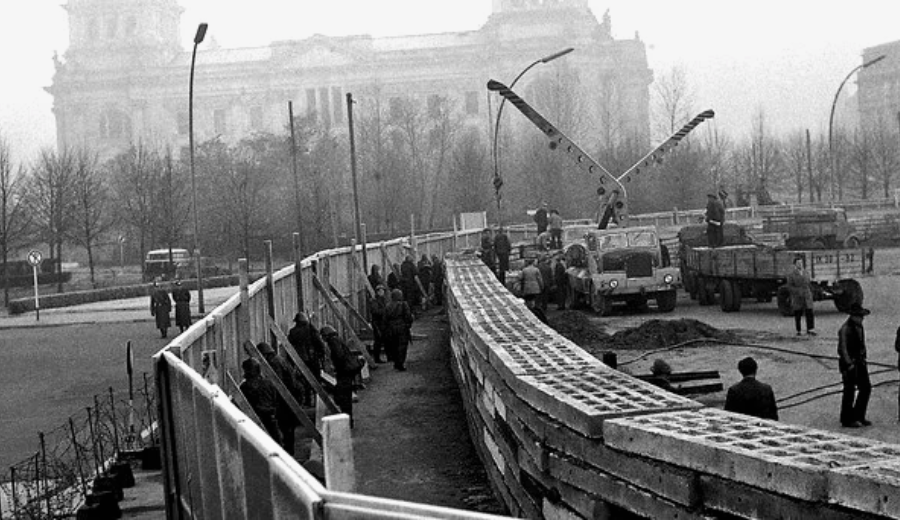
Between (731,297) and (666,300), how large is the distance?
1.64 meters

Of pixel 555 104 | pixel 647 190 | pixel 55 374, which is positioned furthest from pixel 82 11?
pixel 55 374

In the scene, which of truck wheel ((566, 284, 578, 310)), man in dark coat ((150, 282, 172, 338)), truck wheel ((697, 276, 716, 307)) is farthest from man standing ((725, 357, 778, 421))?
man in dark coat ((150, 282, 172, 338))

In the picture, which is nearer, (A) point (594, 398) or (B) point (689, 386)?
(A) point (594, 398)

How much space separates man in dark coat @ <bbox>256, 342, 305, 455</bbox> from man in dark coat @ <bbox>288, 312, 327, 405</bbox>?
1.85m

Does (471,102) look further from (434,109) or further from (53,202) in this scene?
(53,202)

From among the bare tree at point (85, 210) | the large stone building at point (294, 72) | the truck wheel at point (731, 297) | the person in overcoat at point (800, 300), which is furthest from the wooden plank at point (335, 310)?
the large stone building at point (294, 72)

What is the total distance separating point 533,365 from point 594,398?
2062 mm

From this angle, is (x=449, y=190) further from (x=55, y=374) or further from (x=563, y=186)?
(x=55, y=374)

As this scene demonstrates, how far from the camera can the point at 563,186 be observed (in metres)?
80.8

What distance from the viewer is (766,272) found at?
1195 inches

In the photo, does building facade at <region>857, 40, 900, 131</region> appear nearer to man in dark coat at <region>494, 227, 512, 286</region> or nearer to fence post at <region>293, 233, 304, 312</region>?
man in dark coat at <region>494, 227, 512, 286</region>

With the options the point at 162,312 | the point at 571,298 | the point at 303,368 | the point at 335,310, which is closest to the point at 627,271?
the point at 571,298

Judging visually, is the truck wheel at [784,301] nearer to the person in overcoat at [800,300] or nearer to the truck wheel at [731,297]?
the truck wheel at [731,297]

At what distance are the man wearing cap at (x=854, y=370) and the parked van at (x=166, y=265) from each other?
48.5 meters
